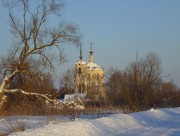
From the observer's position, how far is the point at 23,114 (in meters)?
27.6

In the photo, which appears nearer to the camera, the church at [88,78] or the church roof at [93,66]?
the church at [88,78]

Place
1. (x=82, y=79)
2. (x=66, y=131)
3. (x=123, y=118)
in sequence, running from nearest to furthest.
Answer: (x=66, y=131) < (x=123, y=118) < (x=82, y=79)

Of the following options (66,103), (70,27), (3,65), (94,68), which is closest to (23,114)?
(66,103)

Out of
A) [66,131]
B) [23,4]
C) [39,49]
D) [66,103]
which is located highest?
[23,4]

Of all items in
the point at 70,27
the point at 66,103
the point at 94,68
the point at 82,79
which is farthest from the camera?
the point at 94,68

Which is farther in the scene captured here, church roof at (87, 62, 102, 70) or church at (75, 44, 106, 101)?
church roof at (87, 62, 102, 70)

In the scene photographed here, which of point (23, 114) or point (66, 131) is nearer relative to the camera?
point (66, 131)

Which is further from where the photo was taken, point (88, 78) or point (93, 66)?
point (93, 66)

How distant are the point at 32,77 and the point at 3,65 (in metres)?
2.83

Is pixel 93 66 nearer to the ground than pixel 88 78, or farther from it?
farther from it

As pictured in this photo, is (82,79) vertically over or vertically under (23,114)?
over

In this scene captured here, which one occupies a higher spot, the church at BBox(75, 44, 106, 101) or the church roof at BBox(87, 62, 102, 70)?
the church roof at BBox(87, 62, 102, 70)

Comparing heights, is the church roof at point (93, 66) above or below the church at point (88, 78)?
above

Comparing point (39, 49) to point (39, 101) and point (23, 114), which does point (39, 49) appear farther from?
point (23, 114)
